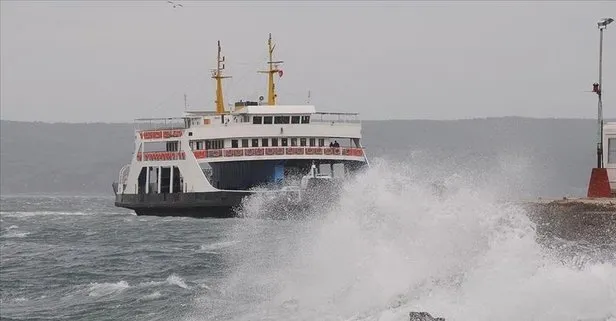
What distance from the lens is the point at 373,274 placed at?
23.5m

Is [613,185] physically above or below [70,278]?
above

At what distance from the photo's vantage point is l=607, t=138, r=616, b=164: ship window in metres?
32.1

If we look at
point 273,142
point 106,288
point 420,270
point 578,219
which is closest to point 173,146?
point 273,142

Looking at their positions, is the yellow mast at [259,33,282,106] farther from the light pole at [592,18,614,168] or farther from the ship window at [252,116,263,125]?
the light pole at [592,18,614,168]

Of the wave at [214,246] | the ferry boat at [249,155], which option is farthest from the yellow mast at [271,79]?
the wave at [214,246]

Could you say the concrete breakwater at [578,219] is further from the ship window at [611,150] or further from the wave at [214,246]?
the wave at [214,246]

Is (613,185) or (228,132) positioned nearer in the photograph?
(613,185)

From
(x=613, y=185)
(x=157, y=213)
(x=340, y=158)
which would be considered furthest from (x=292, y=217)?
(x=613, y=185)

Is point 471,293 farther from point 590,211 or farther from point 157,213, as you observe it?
point 157,213

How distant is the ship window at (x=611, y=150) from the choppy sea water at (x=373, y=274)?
492 cm

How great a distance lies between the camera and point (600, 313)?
60.8ft

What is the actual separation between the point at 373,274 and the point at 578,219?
5.63 m

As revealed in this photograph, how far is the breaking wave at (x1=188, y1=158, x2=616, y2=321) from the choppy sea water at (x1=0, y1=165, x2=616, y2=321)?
0.03 metres

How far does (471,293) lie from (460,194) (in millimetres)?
4666
